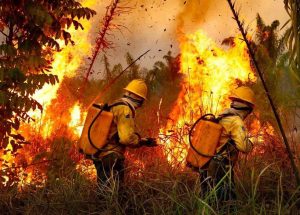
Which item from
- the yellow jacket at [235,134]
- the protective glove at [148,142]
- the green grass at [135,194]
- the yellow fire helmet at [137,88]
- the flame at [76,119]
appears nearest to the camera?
the green grass at [135,194]

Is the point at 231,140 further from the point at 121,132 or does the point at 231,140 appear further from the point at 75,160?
the point at 75,160

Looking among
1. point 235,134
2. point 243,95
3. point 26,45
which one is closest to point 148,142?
point 235,134

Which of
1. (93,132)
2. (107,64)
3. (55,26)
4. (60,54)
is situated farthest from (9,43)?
(107,64)

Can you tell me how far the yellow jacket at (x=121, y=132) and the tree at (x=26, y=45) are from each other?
3.34ft

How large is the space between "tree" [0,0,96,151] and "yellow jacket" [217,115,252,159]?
2.28 metres

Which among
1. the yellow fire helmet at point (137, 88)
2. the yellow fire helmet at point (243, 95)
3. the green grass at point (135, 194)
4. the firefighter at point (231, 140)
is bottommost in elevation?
the green grass at point (135, 194)

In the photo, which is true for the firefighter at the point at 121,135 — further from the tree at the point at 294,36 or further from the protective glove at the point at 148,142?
the tree at the point at 294,36

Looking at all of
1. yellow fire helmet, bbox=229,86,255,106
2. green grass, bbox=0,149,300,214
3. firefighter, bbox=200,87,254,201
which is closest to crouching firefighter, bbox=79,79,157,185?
green grass, bbox=0,149,300,214

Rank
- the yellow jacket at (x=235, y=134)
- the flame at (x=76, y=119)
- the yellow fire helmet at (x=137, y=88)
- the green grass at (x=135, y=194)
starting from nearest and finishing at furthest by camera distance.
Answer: the green grass at (x=135, y=194) → the yellow jacket at (x=235, y=134) → the yellow fire helmet at (x=137, y=88) → the flame at (x=76, y=119)

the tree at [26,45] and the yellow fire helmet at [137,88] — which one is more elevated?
the tree at [26,45]

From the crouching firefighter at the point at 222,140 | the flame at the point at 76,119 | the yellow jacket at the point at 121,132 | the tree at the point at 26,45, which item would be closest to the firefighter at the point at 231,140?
the crouching firefighter at the point at 222,140

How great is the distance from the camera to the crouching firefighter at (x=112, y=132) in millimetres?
6316

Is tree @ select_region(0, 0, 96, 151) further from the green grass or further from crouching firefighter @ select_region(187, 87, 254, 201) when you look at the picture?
crouching firefighter @ select_region(187, 87, 254, 201)

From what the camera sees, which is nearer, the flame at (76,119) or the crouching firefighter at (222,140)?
the crouching firefighter at (222,140)
